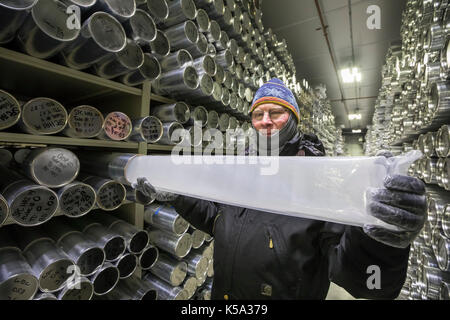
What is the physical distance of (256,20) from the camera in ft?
8.93

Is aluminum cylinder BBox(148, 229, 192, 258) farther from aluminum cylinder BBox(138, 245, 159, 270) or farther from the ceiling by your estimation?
the ceiling

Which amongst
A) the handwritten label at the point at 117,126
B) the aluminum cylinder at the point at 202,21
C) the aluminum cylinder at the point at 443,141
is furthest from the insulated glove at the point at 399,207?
the aluminum cylinder at the point at 202,21

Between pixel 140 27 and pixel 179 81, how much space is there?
41cm

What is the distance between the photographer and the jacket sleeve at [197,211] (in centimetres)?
124

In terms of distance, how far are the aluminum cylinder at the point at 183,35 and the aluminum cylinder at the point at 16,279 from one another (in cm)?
171

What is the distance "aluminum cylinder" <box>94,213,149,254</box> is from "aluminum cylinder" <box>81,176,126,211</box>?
20cm

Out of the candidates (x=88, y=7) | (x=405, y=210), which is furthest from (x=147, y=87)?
(x=405, y=210)

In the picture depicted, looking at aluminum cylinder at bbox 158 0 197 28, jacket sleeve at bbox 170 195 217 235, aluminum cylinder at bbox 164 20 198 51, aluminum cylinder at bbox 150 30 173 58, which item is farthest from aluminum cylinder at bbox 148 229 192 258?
aluminum cylinder at bbox 158 0 197 28

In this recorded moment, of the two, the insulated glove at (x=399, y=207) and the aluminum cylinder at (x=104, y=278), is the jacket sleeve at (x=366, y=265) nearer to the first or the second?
the insulated glove at (x=399, y=207)

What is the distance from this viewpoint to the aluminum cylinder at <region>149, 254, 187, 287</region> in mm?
1549

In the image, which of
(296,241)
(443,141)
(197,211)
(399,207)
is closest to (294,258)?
(296,241)

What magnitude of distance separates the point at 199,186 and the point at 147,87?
1.03m

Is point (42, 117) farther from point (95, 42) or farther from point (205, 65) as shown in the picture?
point (205, 65)

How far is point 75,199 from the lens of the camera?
99 centimetres
